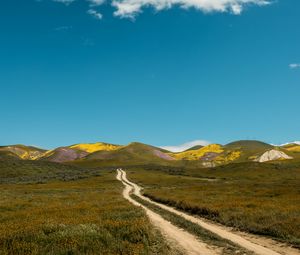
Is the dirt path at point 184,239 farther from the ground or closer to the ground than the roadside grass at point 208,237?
closer to the ground

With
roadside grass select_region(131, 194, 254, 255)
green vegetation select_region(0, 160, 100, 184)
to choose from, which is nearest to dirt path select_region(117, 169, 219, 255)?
roadside grass select_region(131, 194, 254, 255)

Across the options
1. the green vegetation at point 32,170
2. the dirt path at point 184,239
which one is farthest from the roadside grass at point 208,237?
the green vegetation at point 32,170

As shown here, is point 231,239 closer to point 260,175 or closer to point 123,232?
point 123,232

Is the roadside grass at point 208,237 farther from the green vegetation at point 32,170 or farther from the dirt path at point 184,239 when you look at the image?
the green vegetation at point 32,170

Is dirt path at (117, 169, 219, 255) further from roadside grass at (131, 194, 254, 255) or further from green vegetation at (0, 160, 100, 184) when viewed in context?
green vegetation at (0, 160, 100, 184)

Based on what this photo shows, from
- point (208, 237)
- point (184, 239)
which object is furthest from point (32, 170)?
point (184, 239)

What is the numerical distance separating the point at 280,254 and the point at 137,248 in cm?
656

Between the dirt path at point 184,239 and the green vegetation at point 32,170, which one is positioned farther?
the green vegetation at point 32,170

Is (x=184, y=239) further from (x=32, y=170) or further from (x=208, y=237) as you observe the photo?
(x=32, y=170)

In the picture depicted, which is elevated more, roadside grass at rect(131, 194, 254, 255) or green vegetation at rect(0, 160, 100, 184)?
green vegetation at rect(0, 160, 100, 184)

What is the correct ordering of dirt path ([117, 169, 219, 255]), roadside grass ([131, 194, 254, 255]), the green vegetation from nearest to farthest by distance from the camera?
dirt path ([117, 169, 219, 255]) < roadside grass ([131, 194, 254, 255]) < the green vegetation

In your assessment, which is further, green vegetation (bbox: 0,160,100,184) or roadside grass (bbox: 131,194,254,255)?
green vegetation (bbox: 0,160,100,184)

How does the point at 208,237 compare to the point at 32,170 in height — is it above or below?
below

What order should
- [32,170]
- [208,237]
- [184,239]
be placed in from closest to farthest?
[184,239], [208,237], [32,170]
